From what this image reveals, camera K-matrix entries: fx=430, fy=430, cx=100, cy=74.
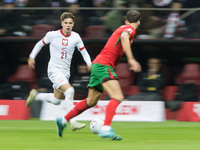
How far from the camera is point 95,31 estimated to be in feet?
39.8

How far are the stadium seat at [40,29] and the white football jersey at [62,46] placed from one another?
12.1 feet

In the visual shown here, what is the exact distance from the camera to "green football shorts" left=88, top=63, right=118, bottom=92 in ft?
20.9

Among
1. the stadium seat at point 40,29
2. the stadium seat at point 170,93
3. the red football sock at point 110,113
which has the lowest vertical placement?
the stadium seat at point 170,93

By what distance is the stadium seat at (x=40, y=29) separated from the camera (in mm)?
11969

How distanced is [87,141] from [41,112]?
4.96 metres

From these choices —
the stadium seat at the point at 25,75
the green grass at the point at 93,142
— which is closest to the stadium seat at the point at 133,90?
the stadium seat at the point at 25,75

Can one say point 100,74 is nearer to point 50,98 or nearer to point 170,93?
point 50,98

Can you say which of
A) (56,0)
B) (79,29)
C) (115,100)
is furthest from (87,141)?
(56,0)

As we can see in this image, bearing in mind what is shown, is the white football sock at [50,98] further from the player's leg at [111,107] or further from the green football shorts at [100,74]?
the player's leg at [111,107]

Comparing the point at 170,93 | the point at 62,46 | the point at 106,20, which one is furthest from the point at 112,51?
the point at 170,93

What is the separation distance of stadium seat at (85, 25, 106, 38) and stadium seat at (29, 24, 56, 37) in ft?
3.14

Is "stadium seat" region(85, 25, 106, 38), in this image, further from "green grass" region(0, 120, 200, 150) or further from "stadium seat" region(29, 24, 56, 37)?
"green grass" region(0, 120, 200, 150)

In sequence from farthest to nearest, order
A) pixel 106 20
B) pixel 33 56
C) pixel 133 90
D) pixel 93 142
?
1. pixel 133 90
2. pixel 106 20
3. pixel 33 56
4. pixel 93 142

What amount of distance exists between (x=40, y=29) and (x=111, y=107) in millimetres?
6480
